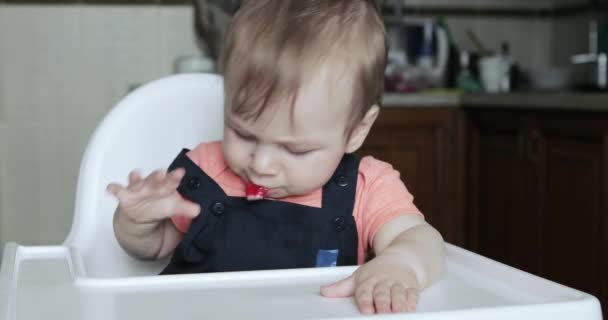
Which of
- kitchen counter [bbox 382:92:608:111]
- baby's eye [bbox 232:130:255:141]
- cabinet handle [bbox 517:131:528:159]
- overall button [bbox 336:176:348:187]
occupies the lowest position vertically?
cabinet handle [bbox 517:131:528:159]

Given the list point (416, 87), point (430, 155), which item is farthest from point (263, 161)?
point (416, 87)

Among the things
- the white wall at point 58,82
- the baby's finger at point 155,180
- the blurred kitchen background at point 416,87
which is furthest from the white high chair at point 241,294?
the white wall at point 58,82

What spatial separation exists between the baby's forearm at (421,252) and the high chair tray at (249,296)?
1 cm

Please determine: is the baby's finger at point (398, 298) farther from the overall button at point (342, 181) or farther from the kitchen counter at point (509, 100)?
the kitchen counter at point (509, 100)

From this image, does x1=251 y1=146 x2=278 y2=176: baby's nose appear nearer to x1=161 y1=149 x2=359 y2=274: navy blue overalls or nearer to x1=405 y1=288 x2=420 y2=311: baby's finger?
x1=161 y1=149 x2=359 y2=274: navy blue overalls

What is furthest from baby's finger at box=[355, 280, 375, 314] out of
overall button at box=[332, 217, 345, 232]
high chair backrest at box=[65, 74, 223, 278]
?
high chair backrest at box=[65, 74, 223, 278]

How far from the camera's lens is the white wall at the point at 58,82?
295 centimetres

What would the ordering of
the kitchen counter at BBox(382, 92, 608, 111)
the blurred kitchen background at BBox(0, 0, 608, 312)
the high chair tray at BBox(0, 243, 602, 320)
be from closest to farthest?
the high chair tray at BBox(0, 243, 602, 320) < the kitchen counter at BBox(382, 92, 608, 111) < the blurred kitchen background at BBox(0, 0, 608, 312)

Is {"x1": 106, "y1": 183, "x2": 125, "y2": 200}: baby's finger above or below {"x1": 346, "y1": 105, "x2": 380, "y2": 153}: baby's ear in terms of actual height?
below

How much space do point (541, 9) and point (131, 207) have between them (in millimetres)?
2781

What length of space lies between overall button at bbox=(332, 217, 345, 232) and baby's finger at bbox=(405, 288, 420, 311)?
313 millimetres

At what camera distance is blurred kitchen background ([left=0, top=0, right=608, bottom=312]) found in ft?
8.41

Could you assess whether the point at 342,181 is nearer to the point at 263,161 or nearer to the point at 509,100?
the point at 263,161

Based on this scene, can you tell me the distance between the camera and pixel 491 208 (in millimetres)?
2639
